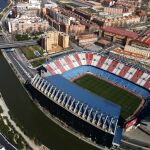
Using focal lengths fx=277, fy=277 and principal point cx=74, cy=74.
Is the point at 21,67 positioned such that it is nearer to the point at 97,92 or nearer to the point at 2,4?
the point at 97,92

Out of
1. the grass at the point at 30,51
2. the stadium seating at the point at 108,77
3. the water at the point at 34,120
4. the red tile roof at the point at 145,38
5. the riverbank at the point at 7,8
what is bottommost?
the water at the point at 34,120

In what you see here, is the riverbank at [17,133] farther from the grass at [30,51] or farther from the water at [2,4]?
the water at [2,4]

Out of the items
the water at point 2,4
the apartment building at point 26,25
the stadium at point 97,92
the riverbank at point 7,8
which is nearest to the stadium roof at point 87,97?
the stadium at point 97,92

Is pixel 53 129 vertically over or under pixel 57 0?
Answer: under

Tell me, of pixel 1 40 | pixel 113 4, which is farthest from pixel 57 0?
pixel 1 40

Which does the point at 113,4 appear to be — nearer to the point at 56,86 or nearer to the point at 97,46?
the point at 97,46

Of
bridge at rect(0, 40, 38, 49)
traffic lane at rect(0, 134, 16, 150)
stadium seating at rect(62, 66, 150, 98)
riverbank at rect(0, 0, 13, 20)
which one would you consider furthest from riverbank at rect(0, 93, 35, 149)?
riverbank at rect(0, 0, 13, 20)
